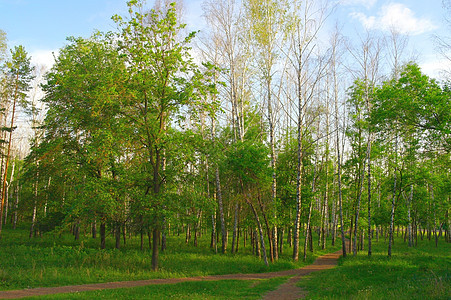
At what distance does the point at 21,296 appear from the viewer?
9.36 meters

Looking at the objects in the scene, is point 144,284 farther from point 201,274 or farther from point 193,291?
point 201,274

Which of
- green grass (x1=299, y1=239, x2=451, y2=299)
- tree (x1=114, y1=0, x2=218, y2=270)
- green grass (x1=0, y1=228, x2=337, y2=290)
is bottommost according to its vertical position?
green grass (x1=0, y1=228, x2=337, y2=290)

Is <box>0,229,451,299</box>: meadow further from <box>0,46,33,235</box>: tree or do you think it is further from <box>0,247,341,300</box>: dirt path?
<box>0,46,33,235</box>: tree

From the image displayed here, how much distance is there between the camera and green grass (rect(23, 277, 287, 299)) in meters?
9.95

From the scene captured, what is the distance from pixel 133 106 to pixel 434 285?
46.0 ft

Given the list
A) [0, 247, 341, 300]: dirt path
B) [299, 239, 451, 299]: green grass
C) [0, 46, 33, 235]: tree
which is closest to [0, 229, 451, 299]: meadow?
[299, 239, 451, 299]: green grass

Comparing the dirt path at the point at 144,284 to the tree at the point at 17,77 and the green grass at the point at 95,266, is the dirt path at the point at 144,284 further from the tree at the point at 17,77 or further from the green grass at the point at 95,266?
the tree at the point at 17,77

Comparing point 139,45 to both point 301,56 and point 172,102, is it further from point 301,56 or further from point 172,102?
point 301,56

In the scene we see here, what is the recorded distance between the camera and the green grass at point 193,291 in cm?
995

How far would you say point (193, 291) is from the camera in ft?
37.0

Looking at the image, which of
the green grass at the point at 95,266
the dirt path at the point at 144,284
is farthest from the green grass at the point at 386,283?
the green grass at the point at 95,266

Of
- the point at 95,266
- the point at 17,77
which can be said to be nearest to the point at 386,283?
the point at 95,266

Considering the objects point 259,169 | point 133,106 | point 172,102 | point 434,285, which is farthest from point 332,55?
point 434,285

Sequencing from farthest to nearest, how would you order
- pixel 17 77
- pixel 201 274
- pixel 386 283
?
1. pixel 17 77
2. pixel 201 274
3. pixel 386 283
